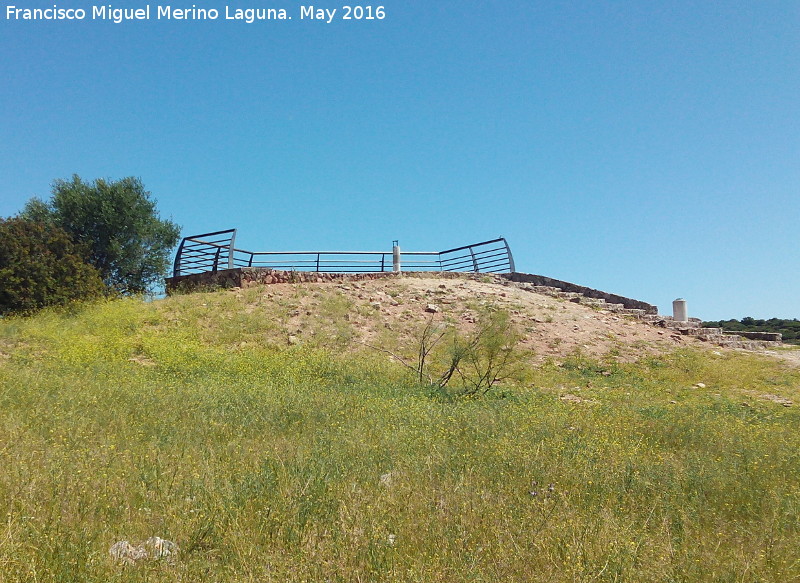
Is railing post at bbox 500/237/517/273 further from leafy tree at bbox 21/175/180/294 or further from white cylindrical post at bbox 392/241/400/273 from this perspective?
leafy tree at bbox 21/175/180/294

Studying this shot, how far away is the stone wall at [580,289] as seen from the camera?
22.8m

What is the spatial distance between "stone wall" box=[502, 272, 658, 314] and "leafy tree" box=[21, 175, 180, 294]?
16.4 meters

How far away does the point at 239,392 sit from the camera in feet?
32.0

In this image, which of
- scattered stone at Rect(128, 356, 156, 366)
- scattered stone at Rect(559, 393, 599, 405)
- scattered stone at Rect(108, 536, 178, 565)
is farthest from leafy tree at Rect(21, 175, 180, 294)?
scattered stone at Rect(108, 536, 178, 565)

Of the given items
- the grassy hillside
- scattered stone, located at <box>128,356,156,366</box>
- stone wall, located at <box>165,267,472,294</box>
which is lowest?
the grassy hillside

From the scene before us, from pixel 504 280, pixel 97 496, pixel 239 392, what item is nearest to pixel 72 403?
pixel 239 392

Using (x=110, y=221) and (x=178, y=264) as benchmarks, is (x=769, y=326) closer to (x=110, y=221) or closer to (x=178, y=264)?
(x=178, y=264)

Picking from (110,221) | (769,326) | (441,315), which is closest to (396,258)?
(441,315)

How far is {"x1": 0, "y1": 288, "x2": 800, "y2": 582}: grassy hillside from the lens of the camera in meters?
3.81

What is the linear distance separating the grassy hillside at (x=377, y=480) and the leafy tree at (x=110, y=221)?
631 inches

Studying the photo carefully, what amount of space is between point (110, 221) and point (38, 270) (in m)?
7.97

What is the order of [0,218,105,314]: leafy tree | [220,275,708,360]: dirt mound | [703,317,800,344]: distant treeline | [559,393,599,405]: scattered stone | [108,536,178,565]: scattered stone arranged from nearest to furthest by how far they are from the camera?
1. [108,536,178,565]: scattered stone
2. [559,393,599,405]: scattered stone
3. [220,275,708,360]: dirt mound
4. [0,218,105,314]: leafy tree
5. [703,317,800,344]: distant treeline

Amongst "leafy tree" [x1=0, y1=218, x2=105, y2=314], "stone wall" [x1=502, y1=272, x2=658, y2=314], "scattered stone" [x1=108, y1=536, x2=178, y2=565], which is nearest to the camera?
"scattered stone" [x1=108, y1=536, x2=178, y2=565]

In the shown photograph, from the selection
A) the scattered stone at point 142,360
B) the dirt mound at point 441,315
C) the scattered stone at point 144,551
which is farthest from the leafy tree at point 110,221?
the scattered stone at point 144,551
